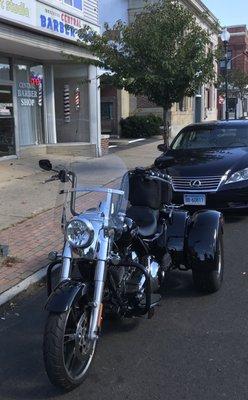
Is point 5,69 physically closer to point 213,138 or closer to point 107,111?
point 213,138

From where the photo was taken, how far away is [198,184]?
772 centimetres

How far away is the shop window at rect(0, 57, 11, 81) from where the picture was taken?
14148 millimetres

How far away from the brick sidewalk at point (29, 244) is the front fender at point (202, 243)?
1.11 metres

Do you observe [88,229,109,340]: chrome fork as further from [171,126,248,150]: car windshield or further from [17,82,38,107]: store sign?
[17,82,38,107]: store sign

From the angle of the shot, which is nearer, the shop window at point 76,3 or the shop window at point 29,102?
the shop window at point 76,3

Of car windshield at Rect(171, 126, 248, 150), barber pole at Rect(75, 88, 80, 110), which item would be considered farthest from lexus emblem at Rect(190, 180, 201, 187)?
barber pole at Rect(75, 88, 80, 110)

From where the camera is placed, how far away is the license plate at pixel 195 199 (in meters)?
7.67

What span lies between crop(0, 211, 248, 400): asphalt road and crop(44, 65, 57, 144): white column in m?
12.0

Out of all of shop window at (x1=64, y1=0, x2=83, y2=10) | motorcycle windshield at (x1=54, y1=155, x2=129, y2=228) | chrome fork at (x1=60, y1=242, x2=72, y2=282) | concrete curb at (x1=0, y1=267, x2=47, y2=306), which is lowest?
concrete curb at (x1=0, y1=267, x2=47, y2=306)

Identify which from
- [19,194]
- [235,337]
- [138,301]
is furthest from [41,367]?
[19,194]

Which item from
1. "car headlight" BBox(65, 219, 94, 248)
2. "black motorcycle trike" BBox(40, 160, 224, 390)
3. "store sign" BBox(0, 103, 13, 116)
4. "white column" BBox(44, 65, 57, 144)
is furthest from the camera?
"white column" BBox(44, 65, 57, 144)

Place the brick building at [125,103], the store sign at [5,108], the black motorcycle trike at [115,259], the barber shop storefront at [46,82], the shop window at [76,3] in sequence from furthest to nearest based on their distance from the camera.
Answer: the brick building at [125,103]
the shop window at [76,3]
the store sign at [5,108]
the barber shop storefront at [46,82]
the black motorcycle trike at [115,259]

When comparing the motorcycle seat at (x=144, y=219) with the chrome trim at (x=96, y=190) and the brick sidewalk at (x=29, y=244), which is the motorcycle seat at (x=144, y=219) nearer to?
the brick sidewalk at (x=29, y=244)

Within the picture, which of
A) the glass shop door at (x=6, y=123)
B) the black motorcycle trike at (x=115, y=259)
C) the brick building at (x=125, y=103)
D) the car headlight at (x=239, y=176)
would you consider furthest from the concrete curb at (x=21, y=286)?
the brick building at (x=125, y=103)
